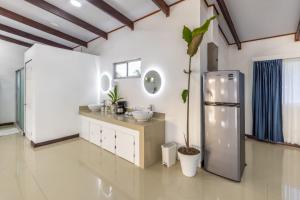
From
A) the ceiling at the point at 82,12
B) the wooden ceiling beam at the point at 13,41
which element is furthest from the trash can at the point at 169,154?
the wooden ceiling beam at the point at 13,41

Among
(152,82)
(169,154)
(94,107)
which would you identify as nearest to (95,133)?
(94,107)

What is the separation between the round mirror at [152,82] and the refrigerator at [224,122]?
3.46ft

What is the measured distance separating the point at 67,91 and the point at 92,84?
0.75m

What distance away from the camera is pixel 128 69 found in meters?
4.16

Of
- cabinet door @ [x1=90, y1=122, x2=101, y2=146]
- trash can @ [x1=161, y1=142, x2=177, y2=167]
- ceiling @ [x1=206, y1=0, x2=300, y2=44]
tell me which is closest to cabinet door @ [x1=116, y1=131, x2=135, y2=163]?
trash can @ [x1=161, y1=142, x2=177, y2=167]

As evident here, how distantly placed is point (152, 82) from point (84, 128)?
7.58 feet

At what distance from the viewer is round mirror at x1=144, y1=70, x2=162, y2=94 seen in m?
3.41

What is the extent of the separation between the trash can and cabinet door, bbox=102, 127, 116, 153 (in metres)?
1.10

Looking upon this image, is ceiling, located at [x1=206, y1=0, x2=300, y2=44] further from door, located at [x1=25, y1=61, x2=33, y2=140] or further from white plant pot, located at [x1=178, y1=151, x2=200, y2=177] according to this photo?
door, located at [x1=25, y1=61, x2=33, y2=140]

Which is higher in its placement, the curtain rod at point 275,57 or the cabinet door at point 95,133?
the curtain rod at point 275,57

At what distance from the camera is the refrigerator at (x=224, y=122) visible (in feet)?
7.80

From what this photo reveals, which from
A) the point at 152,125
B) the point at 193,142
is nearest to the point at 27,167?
the point at 152,125

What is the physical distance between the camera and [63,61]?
4.27m

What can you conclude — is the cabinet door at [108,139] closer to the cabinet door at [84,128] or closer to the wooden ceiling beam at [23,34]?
the cabinet door at [84,128]
